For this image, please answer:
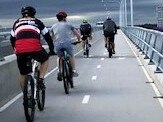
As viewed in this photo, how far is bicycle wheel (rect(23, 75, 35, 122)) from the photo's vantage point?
417 inches

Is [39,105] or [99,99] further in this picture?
[99,99]

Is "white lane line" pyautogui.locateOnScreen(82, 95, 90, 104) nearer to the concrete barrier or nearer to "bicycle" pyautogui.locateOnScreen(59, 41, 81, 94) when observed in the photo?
"bicycle" pyautogui.locateOnScreen(59, 41, 81, 94)

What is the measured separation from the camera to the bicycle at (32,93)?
418 inches

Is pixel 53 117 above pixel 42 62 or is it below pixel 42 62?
below

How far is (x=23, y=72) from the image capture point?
1101 centimetres

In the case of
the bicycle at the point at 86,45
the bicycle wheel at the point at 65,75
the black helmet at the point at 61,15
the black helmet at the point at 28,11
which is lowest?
the bicycle at the point at 86,45

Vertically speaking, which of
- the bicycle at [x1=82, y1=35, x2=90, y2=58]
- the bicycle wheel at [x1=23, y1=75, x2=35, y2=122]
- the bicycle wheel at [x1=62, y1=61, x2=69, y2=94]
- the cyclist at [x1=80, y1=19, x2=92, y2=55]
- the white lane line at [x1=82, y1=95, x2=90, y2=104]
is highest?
the bicycle wheel at [x1=23, y1=75, x2=35, y2=122]

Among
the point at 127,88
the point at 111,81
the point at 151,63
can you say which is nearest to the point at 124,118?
the point at 127,88

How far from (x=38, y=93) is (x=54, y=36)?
198 inches

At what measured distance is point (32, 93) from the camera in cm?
1095

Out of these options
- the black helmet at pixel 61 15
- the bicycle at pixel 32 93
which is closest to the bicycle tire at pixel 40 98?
the bicycle at pixel 32 93

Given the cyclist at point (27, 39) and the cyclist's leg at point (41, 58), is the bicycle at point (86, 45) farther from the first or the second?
the cyclist at point (27, 39)

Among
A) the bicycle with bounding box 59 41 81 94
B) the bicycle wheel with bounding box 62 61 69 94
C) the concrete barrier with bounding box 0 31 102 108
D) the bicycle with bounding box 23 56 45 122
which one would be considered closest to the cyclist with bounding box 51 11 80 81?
the bicycle with bounding box 59 41 81 94

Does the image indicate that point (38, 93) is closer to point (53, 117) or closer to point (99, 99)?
point (53, 117)
